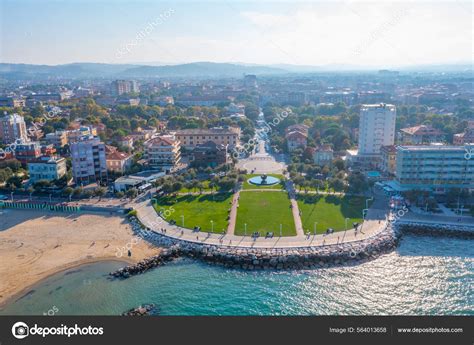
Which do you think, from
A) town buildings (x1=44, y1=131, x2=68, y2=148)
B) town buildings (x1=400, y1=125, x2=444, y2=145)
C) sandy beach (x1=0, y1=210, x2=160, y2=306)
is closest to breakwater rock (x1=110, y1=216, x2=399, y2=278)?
sandy beach (x1=0, y1=210, x2=160, y2=306)

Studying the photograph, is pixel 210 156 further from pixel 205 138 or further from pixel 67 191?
pixel 67 191

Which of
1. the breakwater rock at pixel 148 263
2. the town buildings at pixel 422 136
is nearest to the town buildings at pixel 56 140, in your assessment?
the breakwater rock at pixel 148 263

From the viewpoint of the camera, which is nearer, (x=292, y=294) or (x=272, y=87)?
(x=292, y=294)

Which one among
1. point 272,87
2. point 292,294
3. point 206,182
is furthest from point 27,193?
point 272,87

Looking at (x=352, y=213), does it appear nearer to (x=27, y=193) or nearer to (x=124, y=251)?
(x=124, y=251)

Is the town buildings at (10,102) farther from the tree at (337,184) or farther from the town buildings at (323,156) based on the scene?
the tree at (337,184)

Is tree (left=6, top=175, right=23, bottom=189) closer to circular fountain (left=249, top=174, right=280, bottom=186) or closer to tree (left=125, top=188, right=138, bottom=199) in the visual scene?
tree (left=125, top=188, right=138, bottom=199)

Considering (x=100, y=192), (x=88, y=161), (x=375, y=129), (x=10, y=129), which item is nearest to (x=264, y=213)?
(x=100, y=192)
